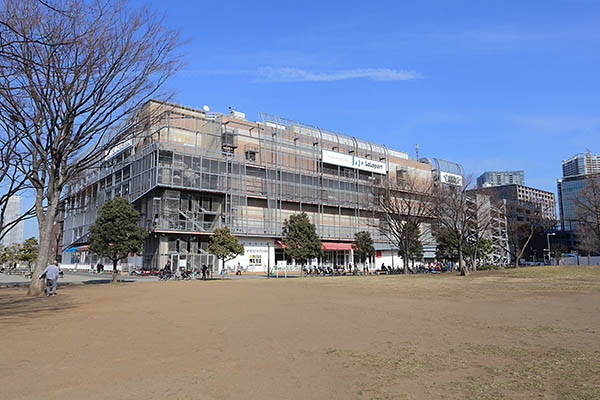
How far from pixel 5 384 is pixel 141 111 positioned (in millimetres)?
17732

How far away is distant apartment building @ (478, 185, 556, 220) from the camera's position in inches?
1867

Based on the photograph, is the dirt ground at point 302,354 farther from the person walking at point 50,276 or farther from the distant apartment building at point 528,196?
the distant apartment building at point 528,196

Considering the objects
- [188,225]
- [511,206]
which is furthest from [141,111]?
[511,206]

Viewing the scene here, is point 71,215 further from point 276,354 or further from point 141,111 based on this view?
point 276,354

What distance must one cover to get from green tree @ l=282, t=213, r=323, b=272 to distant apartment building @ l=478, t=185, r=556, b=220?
18.8m

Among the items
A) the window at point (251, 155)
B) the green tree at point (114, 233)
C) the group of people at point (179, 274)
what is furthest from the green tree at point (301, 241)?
the green tree at point (114, 233)

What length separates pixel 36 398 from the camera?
478 cm

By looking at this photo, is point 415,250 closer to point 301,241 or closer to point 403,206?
point 403,206

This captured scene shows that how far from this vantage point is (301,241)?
142ft

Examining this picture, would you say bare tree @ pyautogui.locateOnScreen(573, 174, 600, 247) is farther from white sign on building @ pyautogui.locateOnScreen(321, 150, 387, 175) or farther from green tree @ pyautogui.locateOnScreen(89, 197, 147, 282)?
green tree @ pyautogui.locateOnScreen(89, 197, 147, 282)

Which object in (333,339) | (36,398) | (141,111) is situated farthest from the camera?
(141,111)

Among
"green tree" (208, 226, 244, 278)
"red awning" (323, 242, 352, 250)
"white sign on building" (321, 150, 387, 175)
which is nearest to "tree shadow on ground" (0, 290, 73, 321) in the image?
"green tree" (208, 226, 244, 278)

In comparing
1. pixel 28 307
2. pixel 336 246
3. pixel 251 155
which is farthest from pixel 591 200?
pixel 28 307

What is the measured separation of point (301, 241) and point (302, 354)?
36200mm
